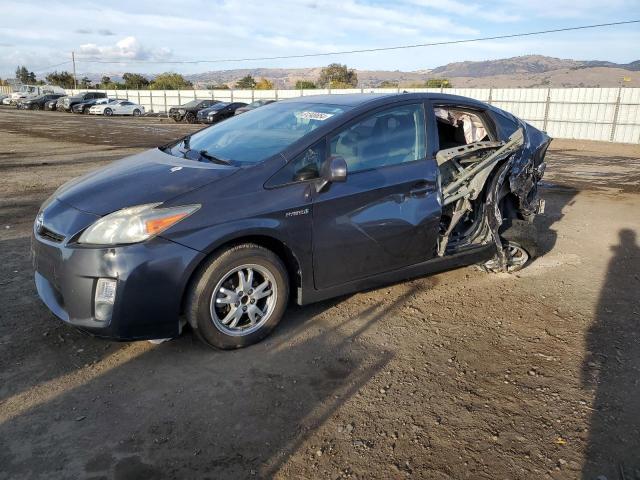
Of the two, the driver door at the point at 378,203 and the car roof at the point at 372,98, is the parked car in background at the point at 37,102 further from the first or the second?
the driver door at the point at 378,203

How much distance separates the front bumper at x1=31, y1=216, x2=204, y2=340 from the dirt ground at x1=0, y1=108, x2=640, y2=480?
12.4 inches

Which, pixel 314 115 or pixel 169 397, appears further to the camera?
pixel 314 115

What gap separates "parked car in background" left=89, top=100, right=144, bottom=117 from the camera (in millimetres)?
37406

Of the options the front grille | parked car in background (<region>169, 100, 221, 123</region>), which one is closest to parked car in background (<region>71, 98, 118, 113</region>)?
parked car in background (<region>169, 100, 221, 123</region>)

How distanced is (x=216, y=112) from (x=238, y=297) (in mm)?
27346

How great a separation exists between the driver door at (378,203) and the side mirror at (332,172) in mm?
55

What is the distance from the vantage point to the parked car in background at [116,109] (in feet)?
123

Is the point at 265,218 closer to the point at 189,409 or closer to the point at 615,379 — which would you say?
the point at 189,409

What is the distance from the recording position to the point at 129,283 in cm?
312

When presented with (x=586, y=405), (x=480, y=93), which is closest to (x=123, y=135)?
(x=480, y=93)

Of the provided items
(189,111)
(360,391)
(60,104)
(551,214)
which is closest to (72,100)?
(60,104)

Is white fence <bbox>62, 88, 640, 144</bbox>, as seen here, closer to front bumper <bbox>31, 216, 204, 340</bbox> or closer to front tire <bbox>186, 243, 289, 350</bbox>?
front tire <bbox>186, 243, 289, 350</bbox>

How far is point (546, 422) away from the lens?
9.62ft

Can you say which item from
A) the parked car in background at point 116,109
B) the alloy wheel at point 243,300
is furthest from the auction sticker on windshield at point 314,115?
the parked car in background at point 116,109
